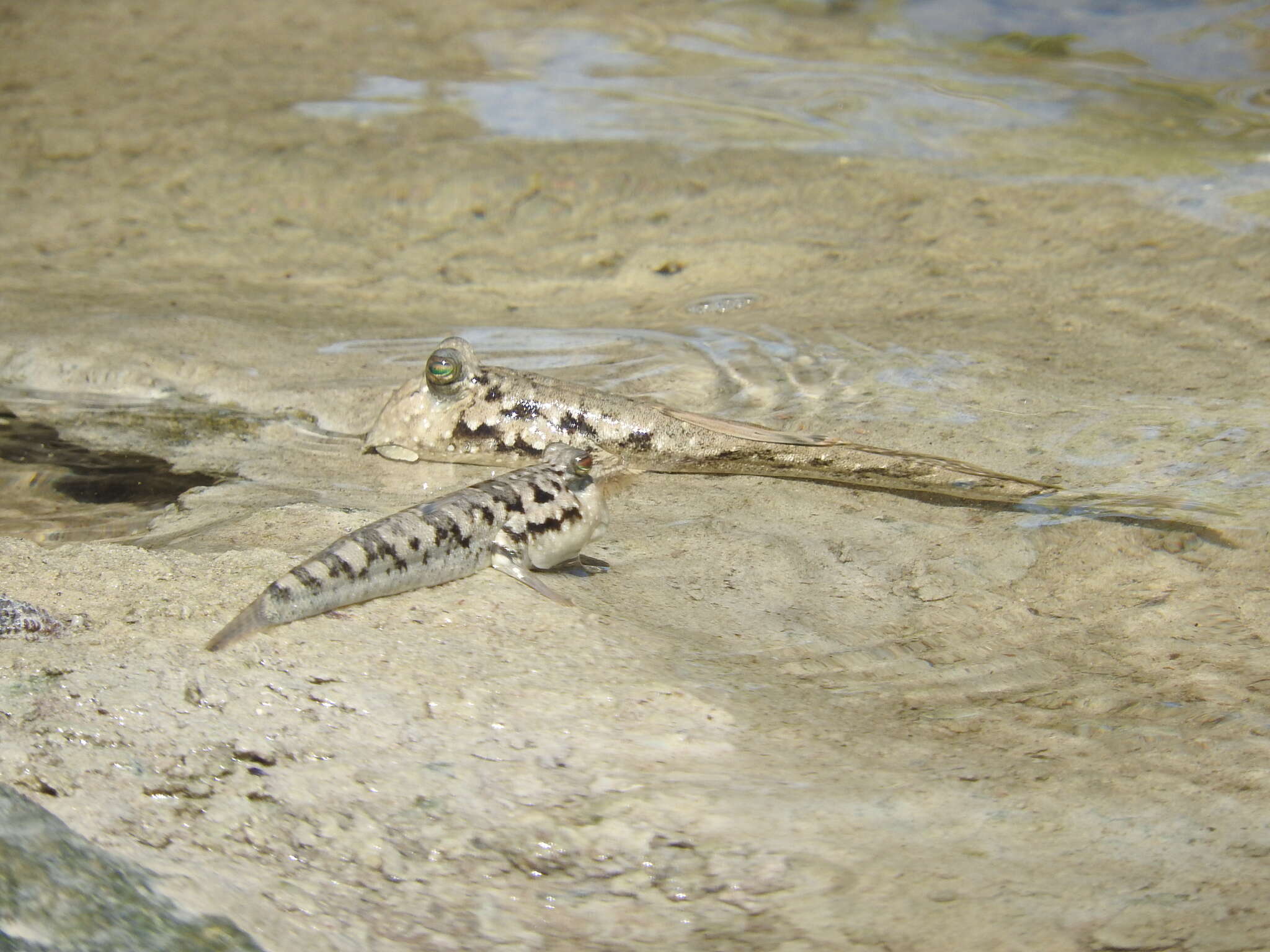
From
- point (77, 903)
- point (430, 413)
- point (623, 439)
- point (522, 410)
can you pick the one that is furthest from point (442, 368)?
point (77, 903)

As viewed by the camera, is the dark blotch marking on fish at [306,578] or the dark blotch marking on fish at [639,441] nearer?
the dark blotch marking on fish at [306,578]

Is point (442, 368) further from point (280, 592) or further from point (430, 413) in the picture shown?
point (280, 592)

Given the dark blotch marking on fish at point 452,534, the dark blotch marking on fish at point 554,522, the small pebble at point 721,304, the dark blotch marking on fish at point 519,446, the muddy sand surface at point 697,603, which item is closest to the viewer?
the muddy sand surface at point 697,603

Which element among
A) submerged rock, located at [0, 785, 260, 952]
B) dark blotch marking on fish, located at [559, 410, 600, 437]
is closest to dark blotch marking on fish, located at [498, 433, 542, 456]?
dark blotch marking on fish, located at [559, 410, 600, 437]

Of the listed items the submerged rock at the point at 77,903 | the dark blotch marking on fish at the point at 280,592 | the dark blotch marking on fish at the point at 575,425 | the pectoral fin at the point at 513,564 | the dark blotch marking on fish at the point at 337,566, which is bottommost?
the submerged rock at the point at 77,903

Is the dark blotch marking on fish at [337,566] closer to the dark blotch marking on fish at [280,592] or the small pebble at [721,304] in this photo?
the dark blotch marking on fish at [280,592]

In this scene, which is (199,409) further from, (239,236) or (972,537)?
(972,537)

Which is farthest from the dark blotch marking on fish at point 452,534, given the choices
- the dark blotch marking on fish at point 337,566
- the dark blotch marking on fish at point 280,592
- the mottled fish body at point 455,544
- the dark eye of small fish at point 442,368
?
the dark eye of small fish at point 442,368

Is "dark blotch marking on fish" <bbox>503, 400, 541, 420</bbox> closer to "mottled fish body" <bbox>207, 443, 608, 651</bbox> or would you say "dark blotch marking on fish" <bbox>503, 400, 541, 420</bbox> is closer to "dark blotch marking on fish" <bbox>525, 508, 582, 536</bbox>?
"mottled fish body" <bbox>207, 443, 608, 651</bbox>
